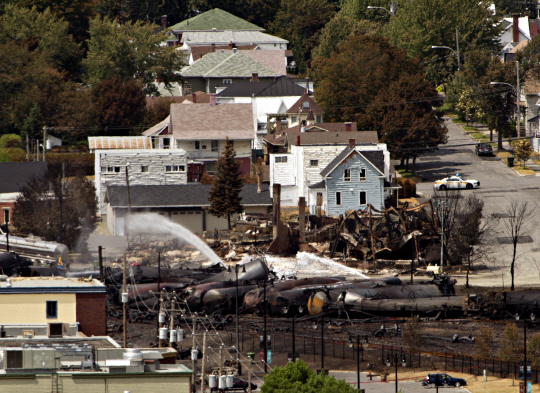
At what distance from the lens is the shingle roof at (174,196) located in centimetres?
9656

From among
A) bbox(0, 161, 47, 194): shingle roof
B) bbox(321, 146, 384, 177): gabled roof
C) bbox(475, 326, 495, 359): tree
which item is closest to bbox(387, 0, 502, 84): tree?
bbox(321, 146, 384, 177): gabled roof

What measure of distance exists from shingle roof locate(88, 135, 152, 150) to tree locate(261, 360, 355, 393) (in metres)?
75.8

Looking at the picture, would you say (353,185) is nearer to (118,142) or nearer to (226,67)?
(118,142)

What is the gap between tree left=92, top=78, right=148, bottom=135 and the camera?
416 feet

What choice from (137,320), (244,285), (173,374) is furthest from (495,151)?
(173,374)

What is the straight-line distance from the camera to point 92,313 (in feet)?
154

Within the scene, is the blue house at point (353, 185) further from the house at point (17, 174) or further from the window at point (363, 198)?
the house at point (17, 174)

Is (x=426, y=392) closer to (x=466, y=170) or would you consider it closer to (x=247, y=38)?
(x=466, y=170)

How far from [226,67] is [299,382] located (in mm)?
107916

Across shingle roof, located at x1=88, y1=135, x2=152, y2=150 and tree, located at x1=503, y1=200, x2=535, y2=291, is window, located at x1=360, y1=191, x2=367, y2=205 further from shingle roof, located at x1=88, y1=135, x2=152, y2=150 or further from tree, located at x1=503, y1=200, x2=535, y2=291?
shingle roof, located at x1=88, y1=135, x2=152, y2=150

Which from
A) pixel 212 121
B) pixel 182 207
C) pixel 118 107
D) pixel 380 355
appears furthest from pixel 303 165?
pixel 380 355

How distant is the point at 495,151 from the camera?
376ft

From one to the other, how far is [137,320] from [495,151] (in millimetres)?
59714

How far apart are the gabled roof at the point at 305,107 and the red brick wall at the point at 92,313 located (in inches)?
2897
